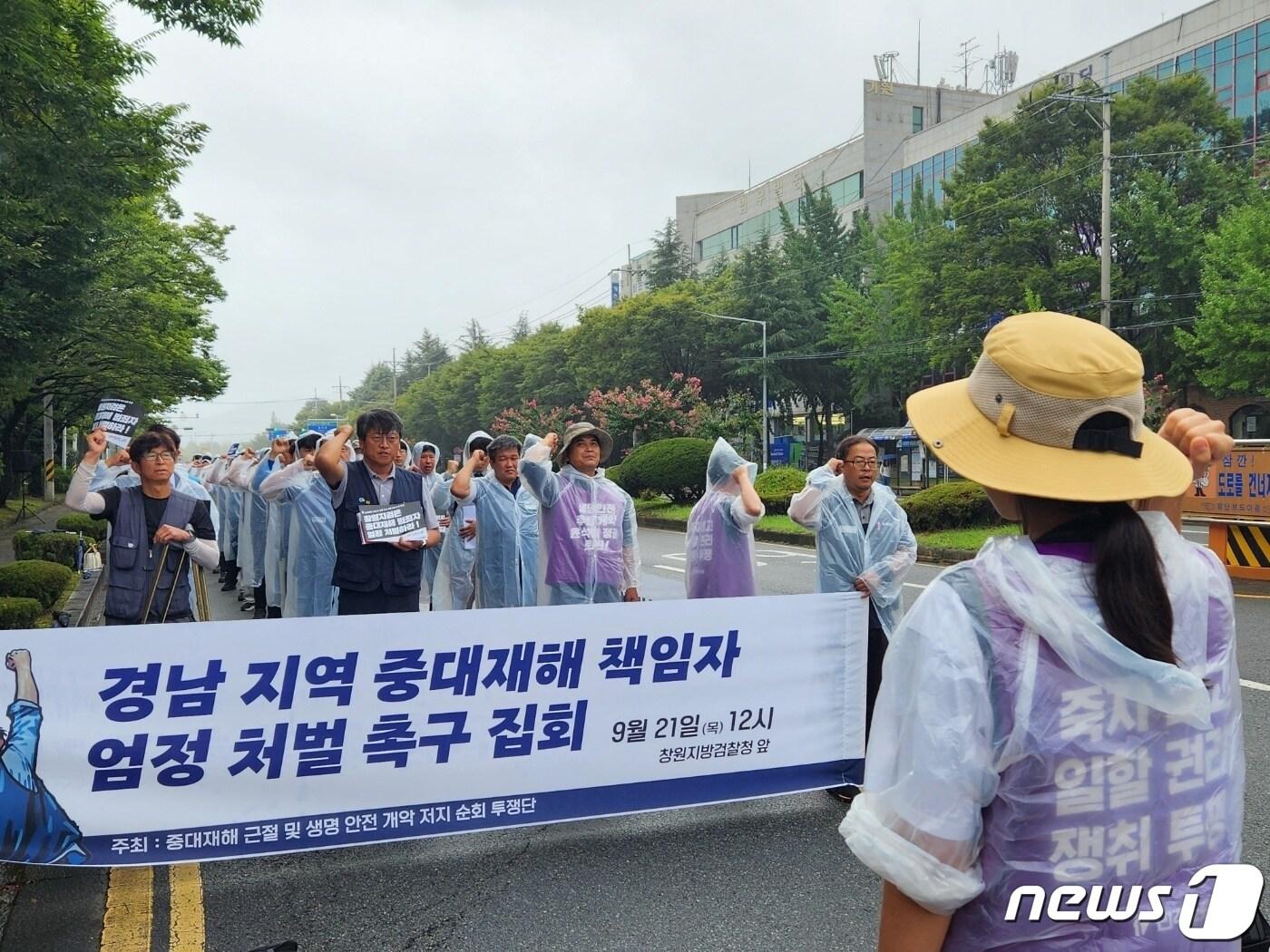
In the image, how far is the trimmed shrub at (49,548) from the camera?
14.2 meters

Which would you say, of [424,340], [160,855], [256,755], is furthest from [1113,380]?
[424,340]

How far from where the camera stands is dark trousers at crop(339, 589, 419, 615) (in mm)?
5152

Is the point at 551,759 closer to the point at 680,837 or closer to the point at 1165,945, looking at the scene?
the point at 680,837

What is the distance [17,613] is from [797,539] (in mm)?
13476

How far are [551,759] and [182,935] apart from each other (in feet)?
4.48

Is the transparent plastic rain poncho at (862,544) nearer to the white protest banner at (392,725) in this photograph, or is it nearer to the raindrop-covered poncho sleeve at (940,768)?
the white protest banner at (392,725)

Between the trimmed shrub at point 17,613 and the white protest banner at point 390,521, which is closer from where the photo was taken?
the white protest banner at point 390,521

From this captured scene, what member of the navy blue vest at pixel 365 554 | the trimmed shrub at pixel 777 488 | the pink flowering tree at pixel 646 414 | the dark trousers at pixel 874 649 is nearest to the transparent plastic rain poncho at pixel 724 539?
the dark trousers at pixel 874 649

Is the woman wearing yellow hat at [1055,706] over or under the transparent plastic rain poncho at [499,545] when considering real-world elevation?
over

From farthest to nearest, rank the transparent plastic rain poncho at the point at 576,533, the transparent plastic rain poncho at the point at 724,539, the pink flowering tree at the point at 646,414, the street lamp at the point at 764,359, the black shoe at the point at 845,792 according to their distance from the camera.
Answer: the street lamp at the point at 764,359
the pink flowering tree at the point at 646,414
the transparent plastic rain poncho at the point at 724,539
the transparent plastic rain poncho at the point at 576,533
the black shoe at the point at 845,792

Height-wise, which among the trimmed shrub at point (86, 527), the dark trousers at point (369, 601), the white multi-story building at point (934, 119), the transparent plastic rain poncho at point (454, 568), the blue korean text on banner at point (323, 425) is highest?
the white multi-story building at point (934, 119)

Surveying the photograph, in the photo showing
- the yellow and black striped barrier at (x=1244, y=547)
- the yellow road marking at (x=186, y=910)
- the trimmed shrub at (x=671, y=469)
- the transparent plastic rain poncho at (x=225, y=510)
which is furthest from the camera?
the trimmed shrub at (x=671, y=469)

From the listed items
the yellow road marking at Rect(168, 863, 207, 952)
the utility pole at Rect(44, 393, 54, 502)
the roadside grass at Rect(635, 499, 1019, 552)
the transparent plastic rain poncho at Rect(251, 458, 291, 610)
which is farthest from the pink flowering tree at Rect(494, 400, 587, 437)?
the yellow road marking at Rect(168, 863, 207, 952)

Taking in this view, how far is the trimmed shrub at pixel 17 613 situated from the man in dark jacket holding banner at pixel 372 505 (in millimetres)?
4301
